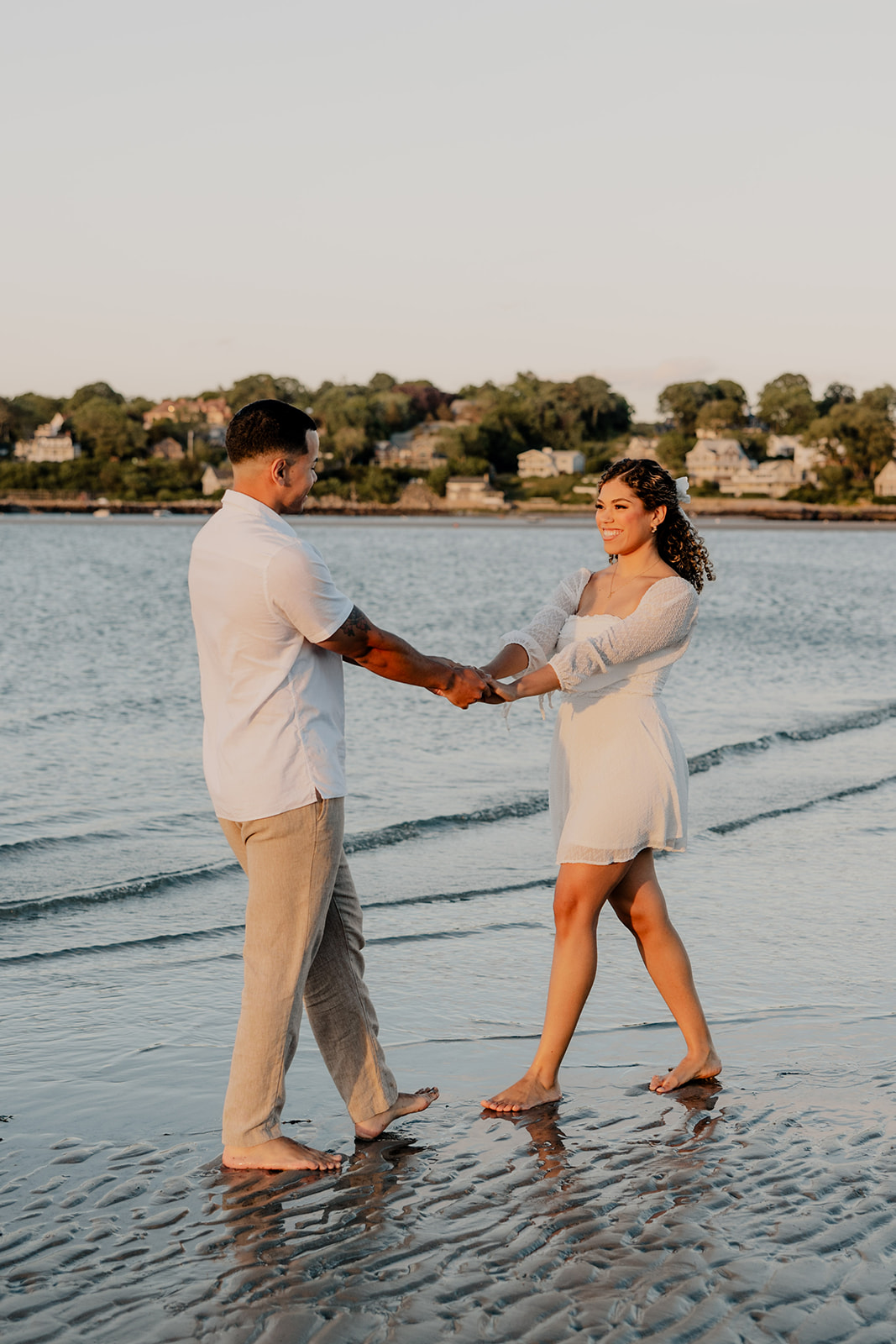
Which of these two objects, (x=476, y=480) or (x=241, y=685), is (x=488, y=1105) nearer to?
(x=241, y=685)

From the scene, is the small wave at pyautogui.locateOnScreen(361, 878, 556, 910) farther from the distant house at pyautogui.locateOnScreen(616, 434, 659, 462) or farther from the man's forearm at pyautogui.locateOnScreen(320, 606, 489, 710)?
the distant house at pyautogui.locateOnScreen(616, 434, 659, 462)

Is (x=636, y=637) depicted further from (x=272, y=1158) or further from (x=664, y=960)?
(x=272, y=1158)

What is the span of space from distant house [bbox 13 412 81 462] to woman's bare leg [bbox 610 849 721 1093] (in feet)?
576

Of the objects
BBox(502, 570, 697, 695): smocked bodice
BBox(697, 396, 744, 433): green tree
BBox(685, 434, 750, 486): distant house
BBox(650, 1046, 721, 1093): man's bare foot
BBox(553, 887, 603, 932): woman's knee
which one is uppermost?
BBox(697, 396, 744, 433): green tree

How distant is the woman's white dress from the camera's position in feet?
13.9

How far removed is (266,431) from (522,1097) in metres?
2.16

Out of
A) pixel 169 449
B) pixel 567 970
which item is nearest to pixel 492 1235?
pixel 567 970

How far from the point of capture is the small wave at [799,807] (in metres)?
9.17

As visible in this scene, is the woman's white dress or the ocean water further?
the woman's white dress

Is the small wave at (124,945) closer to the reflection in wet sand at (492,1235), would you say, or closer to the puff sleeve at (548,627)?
the reflection in wet sand at (492,1235)

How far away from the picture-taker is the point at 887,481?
6137 inches

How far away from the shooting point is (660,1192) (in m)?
3.65

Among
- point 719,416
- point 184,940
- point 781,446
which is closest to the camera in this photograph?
point 184,940

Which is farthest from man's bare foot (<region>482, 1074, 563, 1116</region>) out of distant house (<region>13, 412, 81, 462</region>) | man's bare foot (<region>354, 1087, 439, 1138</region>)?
distant house (<region>13, 412, 81, 462</region>)
